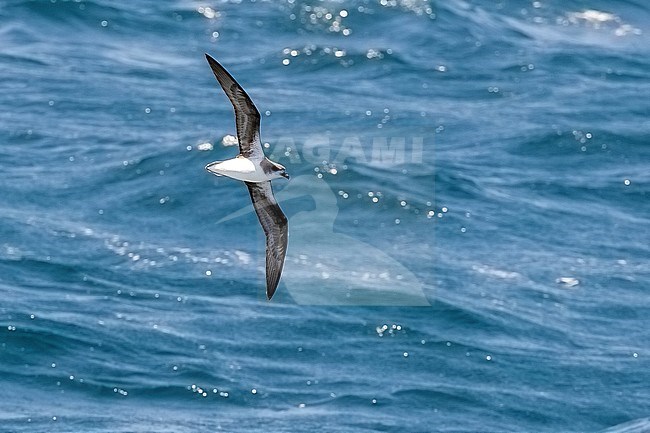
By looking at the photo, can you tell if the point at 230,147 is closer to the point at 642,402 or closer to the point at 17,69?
the point at 17,69

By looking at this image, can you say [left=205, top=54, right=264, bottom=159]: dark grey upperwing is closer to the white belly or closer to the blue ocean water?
the white belly

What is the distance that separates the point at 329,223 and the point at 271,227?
2197 cm

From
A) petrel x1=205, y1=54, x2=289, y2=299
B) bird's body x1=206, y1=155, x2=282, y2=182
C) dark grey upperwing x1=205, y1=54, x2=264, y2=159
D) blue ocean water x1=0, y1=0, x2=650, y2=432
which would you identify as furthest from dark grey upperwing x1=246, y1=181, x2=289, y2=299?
blue ocean water x1=0, y1=0, x2=650, y2=432

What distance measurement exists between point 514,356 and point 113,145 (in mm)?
13071

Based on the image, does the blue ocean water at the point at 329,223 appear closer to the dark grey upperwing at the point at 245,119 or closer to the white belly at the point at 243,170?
the white belly at the point at 243,170

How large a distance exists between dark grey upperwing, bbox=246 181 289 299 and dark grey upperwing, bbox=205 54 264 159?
71.5 inches

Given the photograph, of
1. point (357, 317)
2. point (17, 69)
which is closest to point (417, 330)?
point (357, 317)

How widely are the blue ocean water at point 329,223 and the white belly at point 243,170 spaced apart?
16.3 meters

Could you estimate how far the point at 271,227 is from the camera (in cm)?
1927

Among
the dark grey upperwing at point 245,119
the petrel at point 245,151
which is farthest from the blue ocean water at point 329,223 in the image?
the dark grey upperwing at point 245,119

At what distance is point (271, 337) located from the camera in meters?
37.4

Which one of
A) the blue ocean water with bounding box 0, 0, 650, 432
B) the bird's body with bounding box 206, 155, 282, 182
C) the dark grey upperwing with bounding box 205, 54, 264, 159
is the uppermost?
the dark grey upperwing with bounding box 205, 54, 264, 159

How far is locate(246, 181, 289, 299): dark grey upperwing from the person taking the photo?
19109 millimetres

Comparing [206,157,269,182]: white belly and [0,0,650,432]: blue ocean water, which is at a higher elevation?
[206,157,269,182]: white belly
